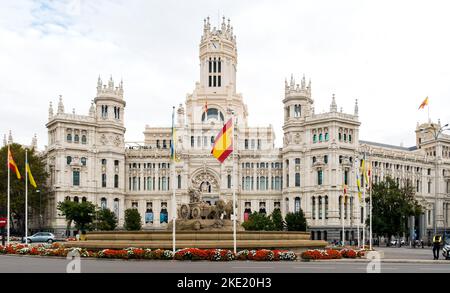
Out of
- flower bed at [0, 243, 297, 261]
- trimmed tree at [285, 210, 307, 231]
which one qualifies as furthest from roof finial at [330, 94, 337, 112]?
flower bed at [0, 243, 297, 261]

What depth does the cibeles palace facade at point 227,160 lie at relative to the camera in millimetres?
122625

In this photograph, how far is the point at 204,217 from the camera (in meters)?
56.2

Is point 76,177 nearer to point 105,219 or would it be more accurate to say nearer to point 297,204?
point 105,219

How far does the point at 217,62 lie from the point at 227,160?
2950 centimetres

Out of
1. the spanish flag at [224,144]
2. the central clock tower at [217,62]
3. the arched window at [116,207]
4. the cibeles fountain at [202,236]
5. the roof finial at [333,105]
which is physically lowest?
the arched window at [116,207]

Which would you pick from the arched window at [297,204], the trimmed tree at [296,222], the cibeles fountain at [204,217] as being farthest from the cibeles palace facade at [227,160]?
the cibeles fountain at [204,217]

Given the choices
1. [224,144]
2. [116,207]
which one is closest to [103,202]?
[116,207]

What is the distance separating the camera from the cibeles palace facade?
123 metres

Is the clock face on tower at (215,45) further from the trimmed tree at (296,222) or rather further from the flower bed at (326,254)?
the flower bed at (326,254)

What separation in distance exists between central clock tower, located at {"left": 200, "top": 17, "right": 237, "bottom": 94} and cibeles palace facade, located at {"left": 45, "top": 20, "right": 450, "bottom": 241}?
0.24 metres

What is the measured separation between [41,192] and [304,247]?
82905mm

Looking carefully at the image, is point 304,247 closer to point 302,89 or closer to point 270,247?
point 270,247

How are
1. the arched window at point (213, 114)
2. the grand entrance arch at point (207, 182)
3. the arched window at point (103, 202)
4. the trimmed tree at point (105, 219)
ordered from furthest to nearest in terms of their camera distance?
the arched window at point (213, 114) → the grand entrance arch at point (207, 182) → the arched window at point (103, 202) → the trimmed tree at point (105, 219)

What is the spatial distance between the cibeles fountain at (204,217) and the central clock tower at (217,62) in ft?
302
